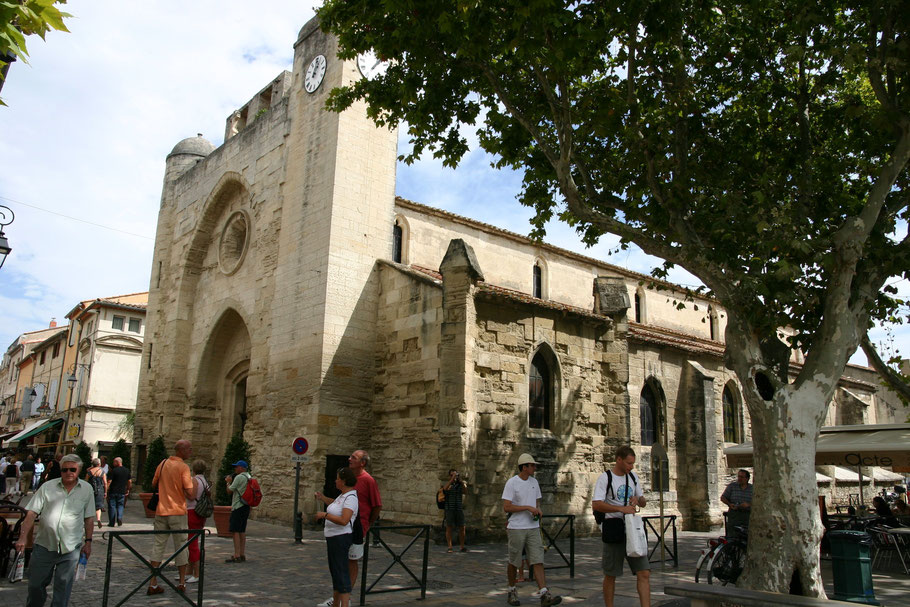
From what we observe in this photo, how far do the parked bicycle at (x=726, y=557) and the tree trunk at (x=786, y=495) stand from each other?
3.84 ft

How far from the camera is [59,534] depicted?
552 centimetres

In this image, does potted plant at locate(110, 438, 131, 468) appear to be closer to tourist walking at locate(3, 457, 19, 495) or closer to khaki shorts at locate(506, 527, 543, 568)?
tourist walking at locate(3, 457, 19, 495)

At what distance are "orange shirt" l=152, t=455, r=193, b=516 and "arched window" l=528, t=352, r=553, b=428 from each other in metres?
8.17

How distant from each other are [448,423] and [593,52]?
6806 millimetres

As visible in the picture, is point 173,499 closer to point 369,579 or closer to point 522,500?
point 369,579

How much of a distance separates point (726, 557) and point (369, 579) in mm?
4513

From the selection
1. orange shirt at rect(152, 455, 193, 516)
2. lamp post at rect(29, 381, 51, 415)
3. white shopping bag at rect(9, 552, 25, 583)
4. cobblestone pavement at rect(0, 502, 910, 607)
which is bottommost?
cobblestone pavement at rect(0, 502, 910, 607)

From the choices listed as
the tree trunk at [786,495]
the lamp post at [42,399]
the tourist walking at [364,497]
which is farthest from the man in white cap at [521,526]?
the lamp post at [42,399]

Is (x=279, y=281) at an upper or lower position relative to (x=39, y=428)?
upper

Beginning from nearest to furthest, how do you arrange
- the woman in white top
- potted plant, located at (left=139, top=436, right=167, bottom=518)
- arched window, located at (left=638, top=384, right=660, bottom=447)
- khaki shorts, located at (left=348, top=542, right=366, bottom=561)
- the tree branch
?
the woman in white top, khaki shorts, located at (left=348, top=542, right=366, bottom=561), the tree branch, arched window, located at (left=638, top=384, right=660, bottom=447), potted plant, located at (left=139, top=436, right=167, bottom=518)

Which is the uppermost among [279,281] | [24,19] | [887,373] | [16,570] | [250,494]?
[279,281]

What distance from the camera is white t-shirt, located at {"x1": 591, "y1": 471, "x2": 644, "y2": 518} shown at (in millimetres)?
6613

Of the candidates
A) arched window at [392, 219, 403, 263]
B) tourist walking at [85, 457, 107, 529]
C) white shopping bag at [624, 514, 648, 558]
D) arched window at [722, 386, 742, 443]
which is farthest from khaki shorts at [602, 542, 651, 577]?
arched window at [722, 386, 742, 443]

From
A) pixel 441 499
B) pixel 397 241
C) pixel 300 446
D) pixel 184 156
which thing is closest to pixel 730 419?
pixel 397 241
